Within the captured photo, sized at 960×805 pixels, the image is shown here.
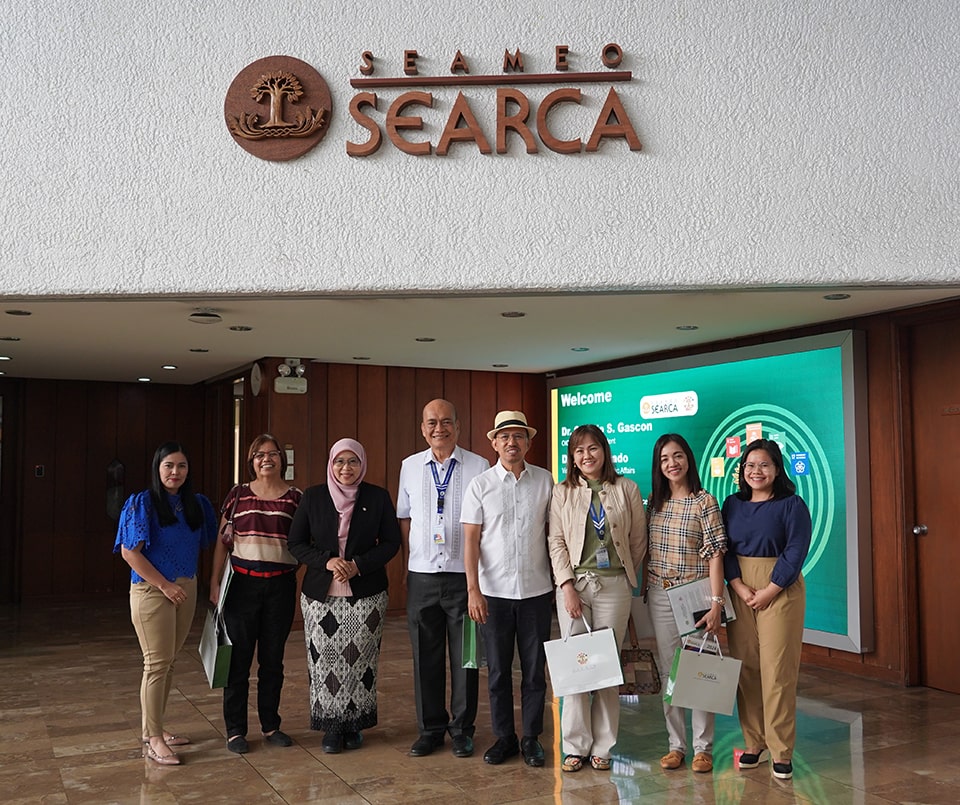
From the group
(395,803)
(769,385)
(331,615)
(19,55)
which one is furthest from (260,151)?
(769,385)

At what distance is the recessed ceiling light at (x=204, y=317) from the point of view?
5.70 m

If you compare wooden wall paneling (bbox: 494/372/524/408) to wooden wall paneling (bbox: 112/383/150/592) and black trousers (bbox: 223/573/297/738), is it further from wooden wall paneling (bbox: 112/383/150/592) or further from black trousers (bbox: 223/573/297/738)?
black trousers (bbox: 223/573/297/738)

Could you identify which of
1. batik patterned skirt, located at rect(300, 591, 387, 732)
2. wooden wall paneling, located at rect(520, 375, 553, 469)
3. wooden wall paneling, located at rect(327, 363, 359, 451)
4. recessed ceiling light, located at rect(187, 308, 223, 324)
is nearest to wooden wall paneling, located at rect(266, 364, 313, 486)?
wooden wall paneling, located at rect(327, 363, 359, 451)

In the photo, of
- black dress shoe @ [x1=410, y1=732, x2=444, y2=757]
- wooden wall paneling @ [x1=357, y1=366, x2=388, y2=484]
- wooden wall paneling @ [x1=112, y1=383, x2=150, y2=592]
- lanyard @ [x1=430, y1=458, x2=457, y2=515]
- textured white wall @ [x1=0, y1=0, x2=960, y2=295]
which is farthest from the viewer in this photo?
wooden wall paneling @ [x1=112, y1=383, x2=150, y2=592]

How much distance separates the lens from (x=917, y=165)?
15.2 feet

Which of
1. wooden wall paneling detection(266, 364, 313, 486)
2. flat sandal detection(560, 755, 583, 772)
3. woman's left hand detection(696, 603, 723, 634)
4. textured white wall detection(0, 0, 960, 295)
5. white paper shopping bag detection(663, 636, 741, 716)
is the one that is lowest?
flat sandal detection(560, 755, 583, 772)

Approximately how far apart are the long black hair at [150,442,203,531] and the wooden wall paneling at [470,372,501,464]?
4.87 metres

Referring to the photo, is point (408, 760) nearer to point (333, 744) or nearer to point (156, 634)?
point (333, 744)

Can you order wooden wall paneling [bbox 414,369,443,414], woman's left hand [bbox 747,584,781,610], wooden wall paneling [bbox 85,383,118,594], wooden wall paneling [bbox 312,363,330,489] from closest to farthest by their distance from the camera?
woman's left hand [bbox 747,584,781,610] < wooden wall paneling [bbox 312,363,330,489] < wooden wall paneling [bbox 414,369,443,414] < wooden wall paneling [bbox 85,383,118,594]

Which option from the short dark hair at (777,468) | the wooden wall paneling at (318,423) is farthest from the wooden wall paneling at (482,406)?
the short dark hair at (777,468)

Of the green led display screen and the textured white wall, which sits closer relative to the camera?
the textured white wall

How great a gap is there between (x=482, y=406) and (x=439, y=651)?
492 cm

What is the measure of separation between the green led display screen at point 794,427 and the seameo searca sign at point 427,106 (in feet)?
8.13

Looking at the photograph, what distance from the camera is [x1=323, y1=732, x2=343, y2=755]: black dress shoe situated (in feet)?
14.0
